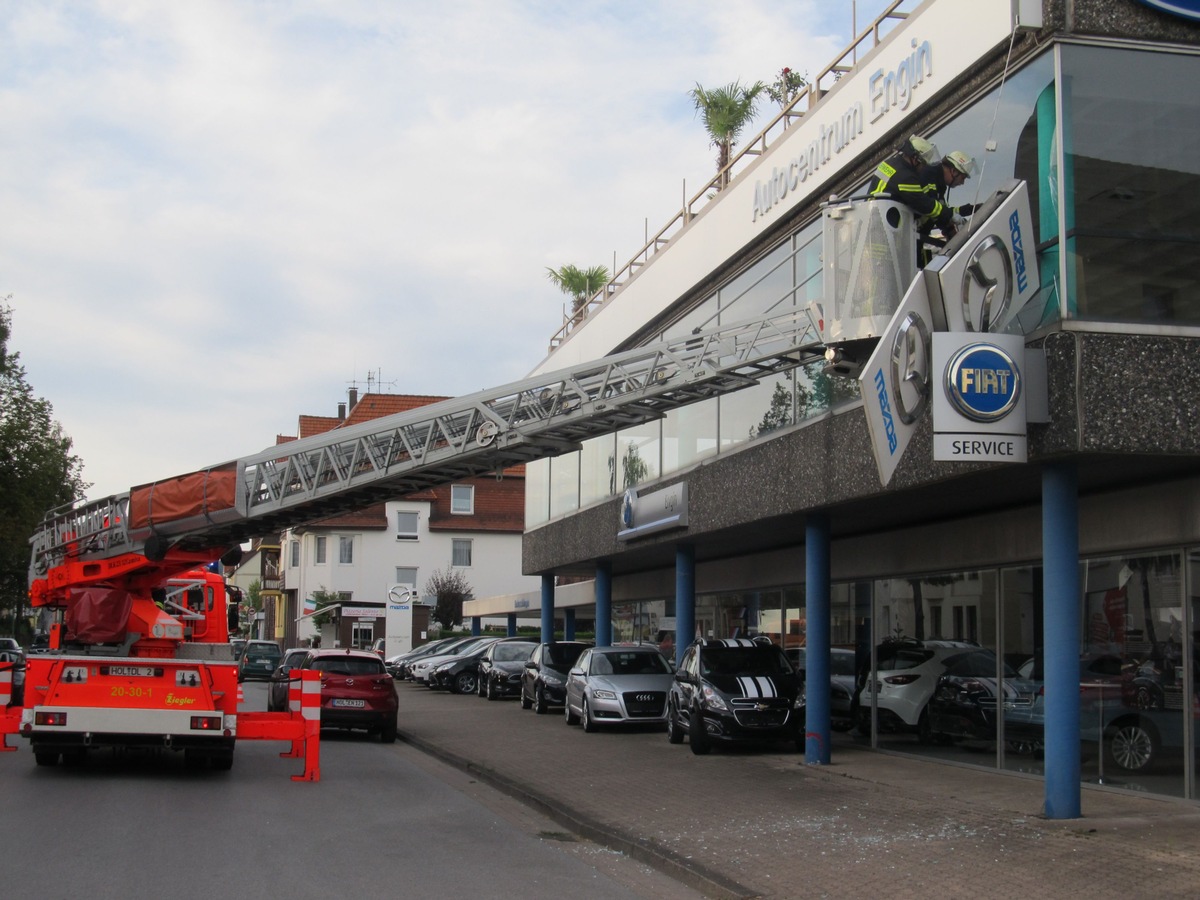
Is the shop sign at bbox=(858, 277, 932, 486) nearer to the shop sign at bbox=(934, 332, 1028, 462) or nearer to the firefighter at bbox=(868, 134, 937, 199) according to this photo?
the shop sign at bbox=(934, 332, 1028, 462)

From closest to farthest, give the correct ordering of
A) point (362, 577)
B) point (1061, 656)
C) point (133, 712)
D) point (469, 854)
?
point (469, 854), point (1061, 656), point (133, 712), point (362, 577)

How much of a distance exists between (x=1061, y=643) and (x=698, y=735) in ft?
24.8

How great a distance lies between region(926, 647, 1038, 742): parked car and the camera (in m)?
15.6

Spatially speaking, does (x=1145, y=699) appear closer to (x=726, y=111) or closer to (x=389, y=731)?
(x=389, y=731)

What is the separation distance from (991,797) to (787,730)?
4.98 metres

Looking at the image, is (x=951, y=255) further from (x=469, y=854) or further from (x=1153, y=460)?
A: (x=469, y=854)

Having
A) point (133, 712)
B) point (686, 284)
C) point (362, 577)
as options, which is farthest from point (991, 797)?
point (362, 577)

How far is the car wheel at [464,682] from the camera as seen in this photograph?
38.0 meters

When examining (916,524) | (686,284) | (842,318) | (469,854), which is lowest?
(469,854)

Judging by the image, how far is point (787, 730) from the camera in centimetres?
1817

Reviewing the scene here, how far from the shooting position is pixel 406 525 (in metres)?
70.9

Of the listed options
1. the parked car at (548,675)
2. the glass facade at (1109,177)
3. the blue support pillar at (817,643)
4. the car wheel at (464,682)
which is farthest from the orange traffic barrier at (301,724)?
the car wheel at (464,682)

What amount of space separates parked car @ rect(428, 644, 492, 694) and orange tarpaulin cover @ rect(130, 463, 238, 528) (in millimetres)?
22789

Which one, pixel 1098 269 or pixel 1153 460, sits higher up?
pixel 1098 269
